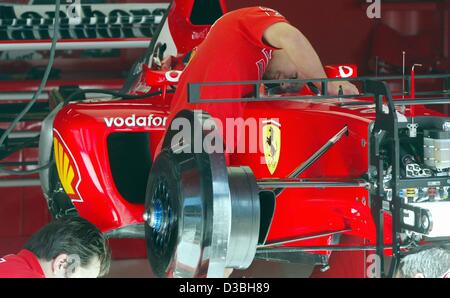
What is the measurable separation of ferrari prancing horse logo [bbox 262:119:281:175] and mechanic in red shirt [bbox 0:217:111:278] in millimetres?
604

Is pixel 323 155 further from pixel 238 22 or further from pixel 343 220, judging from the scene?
pixel 238 22

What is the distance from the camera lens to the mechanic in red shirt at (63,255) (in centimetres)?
343

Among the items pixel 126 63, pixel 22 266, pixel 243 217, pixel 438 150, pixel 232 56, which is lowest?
pixel 22 266

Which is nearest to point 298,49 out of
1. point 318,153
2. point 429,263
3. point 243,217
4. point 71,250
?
point 318,153

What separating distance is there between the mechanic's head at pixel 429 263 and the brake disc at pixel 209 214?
488 millimetres

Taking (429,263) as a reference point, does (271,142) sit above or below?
above

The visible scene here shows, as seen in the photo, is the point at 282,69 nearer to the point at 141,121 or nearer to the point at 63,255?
the point at 141,121

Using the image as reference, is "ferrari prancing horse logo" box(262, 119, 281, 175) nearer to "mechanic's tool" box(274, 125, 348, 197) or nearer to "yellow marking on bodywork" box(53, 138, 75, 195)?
"mechanic's tool" box(274, 125, 348, 197)

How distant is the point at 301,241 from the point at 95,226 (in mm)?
688

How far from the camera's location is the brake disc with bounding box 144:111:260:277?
2.92m

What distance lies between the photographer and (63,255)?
345 centimetres

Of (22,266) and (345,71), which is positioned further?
(345,71)

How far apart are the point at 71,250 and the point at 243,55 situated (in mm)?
813

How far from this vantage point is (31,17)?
5.57 m
